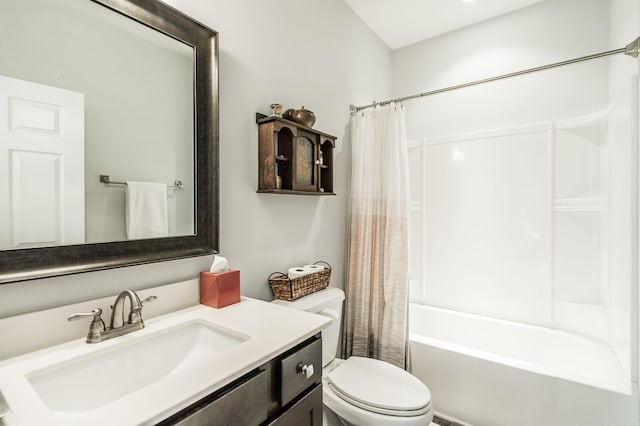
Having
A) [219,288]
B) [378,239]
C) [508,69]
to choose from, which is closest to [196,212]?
[219,288]

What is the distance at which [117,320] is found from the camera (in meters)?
0.96

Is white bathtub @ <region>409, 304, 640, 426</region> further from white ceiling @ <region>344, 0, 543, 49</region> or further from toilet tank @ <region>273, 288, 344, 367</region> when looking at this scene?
white ceiling @ <region>344, 0, 543, 49</region>

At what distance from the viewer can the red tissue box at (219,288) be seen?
1219 mm

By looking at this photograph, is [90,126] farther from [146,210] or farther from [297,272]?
[297,272]

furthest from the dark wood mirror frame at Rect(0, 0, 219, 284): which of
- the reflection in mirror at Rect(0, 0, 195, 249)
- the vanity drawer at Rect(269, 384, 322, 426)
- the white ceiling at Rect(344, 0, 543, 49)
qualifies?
the white ceiling at Rect(344, 0, 543, 49)

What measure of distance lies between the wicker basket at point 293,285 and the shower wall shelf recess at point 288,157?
1.43 feet

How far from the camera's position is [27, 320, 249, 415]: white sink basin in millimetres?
775

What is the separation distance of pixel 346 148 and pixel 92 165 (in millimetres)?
1606

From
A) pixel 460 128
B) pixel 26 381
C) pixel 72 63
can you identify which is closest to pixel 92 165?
pixel 72 63

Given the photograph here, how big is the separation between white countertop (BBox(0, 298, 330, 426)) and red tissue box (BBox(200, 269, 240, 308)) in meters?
0.03

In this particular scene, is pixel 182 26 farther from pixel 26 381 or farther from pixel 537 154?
pixel 537 154

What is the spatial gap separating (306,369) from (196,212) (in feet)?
2.38

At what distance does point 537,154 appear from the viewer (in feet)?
7.43

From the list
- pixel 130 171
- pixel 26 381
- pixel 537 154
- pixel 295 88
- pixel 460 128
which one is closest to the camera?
pixel 26 381
